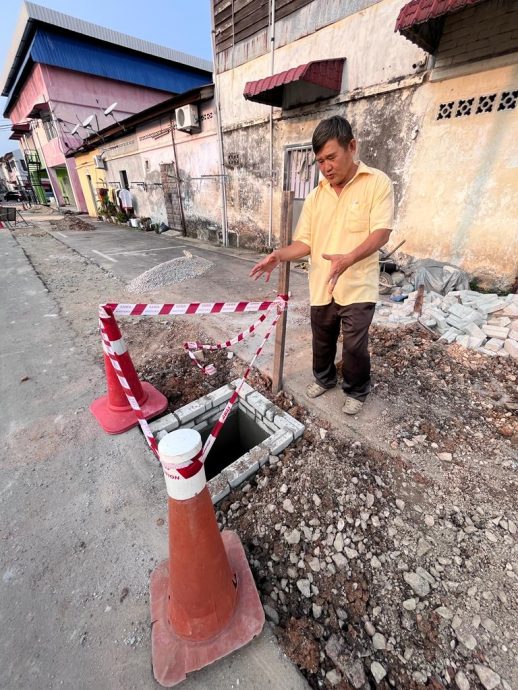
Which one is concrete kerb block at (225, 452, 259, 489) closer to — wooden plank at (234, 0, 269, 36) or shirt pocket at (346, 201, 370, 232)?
shirt pocket at (346, 201, 370, 232)

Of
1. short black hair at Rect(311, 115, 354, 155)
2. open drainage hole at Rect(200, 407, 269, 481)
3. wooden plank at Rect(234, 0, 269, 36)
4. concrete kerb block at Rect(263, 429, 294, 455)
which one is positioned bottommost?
open drainage hole at Rect(200, 407, 269, 481)

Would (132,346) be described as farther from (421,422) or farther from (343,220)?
(421,422)

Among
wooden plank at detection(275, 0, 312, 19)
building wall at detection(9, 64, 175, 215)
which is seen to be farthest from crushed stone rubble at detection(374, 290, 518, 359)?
building wall at detection(9, 64, 175, 215)

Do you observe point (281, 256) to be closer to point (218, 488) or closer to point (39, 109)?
point (218, 488)

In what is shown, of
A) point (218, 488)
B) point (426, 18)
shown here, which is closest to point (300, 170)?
point (426, 18)

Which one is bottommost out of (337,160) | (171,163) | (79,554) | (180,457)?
(79,554)

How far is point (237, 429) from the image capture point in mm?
2916

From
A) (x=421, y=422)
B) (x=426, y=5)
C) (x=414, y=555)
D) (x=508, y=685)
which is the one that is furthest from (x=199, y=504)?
(x=426, y=5)

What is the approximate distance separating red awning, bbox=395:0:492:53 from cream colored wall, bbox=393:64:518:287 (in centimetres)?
53

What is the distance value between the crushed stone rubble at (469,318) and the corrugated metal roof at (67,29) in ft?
83.4

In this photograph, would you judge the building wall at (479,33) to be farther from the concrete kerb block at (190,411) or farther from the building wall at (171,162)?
the building wall at (171,162)

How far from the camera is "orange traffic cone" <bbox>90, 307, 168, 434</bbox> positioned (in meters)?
2.26

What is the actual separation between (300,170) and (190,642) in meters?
7.63

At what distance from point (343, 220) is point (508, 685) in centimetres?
220
